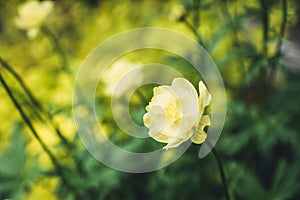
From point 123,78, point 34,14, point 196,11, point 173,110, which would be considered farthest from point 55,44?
point 173,110

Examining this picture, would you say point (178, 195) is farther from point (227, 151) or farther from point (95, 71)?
point (95, 71)

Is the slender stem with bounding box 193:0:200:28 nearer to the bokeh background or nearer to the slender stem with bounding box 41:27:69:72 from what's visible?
the bokeh background

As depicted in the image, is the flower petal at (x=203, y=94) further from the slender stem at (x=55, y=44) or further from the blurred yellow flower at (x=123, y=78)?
the slender stem at (x=55, y=44)

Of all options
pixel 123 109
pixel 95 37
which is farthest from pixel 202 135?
pixel 95 37

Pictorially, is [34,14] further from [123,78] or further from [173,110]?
[173,110]

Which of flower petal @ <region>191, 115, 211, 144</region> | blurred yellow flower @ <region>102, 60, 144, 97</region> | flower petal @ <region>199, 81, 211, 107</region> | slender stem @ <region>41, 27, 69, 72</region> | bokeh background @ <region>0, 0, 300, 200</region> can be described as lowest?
bokeh background @ <region>0, 0, 300, 200</region>

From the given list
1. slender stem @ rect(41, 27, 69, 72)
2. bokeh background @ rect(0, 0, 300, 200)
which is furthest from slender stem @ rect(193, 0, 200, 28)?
slender stem @ rect(41, 27, 69, 72)

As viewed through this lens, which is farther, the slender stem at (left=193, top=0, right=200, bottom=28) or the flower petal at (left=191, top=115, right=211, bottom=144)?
the slender stem at (left=193, top=0, right=200, bottom=28)
